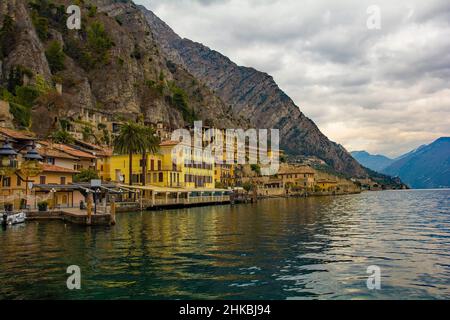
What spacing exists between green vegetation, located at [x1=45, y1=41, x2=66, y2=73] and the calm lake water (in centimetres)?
10617

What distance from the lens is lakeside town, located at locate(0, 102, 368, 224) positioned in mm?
54844

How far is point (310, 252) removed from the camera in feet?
87.8

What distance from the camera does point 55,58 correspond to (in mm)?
133875

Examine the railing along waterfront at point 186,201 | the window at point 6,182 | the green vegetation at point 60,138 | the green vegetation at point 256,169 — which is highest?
the green vegetation at point 60,138

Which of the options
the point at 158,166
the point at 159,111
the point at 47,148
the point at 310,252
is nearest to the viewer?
the point at 310,252

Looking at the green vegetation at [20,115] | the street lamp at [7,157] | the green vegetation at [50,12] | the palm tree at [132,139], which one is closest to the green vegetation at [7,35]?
the green vegetation at [50,12]

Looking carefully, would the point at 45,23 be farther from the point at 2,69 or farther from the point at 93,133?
the point at 93,133

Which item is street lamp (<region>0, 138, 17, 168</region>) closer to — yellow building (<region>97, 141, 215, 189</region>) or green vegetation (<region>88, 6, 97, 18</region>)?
yellow building (<region>97, 141, 215, 189</region>)

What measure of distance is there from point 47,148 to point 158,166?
2603cm

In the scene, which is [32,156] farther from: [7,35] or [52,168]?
[7,35]

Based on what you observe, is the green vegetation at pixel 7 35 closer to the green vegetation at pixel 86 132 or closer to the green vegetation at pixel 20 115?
the green vegetation at pixel 86 132

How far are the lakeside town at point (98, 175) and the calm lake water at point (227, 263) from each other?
49.7 ft

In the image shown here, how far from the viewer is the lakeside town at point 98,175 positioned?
54844 millimetres
